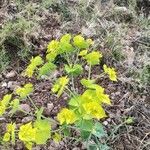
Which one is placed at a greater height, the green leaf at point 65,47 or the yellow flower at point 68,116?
the green leaf at point 65,47

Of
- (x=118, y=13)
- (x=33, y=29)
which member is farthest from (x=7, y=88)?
(x=118, y=13)

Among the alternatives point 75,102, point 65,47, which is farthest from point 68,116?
point 65,47

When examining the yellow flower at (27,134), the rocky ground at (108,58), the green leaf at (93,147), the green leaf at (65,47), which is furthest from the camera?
the rocky ground at (108,58)

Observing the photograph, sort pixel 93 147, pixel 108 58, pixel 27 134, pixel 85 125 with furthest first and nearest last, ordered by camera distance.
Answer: pixel 108 58
pixel 93 147
pixel 85 125
pixel 27 134

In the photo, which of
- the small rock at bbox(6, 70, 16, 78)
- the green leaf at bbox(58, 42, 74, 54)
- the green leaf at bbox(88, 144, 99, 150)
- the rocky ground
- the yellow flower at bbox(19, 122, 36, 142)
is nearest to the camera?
the yellow flower at bbox(19, 122, 36, 142)

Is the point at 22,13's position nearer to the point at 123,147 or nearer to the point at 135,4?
the point at 135,4

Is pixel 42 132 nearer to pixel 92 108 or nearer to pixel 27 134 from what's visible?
pixel 27 134

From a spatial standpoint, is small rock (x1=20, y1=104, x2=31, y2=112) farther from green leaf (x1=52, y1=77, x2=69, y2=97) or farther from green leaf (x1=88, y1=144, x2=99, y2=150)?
green leaf (x1=52, y1=77, x2=69, y2=97)

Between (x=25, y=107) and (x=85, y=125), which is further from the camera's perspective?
(x=25, y=107)

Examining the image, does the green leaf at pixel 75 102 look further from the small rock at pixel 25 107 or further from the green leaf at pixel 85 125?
the small rock at pixel 25 107

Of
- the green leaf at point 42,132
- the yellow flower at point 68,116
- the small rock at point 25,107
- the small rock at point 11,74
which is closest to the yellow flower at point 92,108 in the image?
the yellow flower at point 68,116

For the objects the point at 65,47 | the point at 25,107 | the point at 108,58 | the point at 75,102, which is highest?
the point at 65,47

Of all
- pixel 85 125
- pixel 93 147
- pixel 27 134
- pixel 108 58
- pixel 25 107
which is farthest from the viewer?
pixel 108 58

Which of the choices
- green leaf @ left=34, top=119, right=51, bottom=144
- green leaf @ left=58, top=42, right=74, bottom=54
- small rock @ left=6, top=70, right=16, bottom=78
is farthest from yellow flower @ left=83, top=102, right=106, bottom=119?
small rock @ left=6, top=70, right=16, bottom=78
